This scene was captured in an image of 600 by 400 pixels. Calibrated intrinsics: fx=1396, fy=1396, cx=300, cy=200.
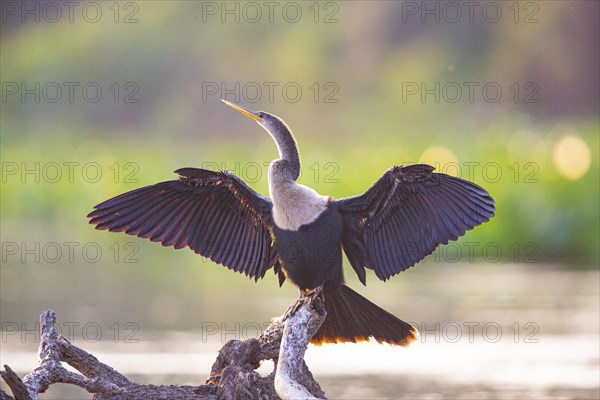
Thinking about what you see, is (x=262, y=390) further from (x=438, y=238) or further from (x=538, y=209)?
(x=538, y=209)

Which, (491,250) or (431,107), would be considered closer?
(491,250)

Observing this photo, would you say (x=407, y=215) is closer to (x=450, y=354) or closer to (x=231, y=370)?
(x=231, y=370)

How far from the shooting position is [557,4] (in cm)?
1859

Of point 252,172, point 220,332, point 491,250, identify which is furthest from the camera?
point 252,172

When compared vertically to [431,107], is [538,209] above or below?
below

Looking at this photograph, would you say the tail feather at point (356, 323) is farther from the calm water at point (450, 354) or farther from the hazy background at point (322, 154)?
the hazy background at point (322, 154)

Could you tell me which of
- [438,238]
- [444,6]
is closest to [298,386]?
[438,238]

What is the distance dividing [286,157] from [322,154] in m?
8.66

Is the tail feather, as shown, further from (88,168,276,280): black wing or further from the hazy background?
the hazy background

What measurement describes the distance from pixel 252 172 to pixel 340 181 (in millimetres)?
1018

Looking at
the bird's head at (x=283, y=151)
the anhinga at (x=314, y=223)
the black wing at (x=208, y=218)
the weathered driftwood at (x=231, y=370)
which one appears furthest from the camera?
the black wing at (x=208, y=218)

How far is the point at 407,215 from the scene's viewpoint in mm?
6020

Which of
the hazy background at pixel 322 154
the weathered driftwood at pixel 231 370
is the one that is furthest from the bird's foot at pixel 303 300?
the hazy background at pixel 322 154

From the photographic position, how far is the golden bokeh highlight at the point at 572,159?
1366 centimetres
